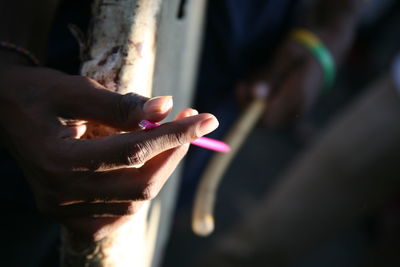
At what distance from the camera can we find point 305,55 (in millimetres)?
1146

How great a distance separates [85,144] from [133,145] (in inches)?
2.1

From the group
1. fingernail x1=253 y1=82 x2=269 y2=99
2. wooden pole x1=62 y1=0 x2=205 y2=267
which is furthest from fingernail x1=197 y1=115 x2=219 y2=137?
fingernail x1=253 y1=82 x2=269 y2=99

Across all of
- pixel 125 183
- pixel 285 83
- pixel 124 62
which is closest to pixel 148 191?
pixel 125 183

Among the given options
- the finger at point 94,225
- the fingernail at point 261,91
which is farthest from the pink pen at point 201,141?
the fingernail at point 261,91

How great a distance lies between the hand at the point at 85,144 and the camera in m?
0.43

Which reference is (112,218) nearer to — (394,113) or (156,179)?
(156,179)

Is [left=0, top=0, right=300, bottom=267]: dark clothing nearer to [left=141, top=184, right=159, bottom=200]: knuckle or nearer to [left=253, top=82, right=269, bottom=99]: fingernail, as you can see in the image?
[left=253, top=82, right=269, bottom=99]: fingernail

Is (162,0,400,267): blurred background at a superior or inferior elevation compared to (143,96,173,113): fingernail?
inferior

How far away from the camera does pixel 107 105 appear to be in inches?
17.4

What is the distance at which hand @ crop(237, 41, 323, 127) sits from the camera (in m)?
1.13

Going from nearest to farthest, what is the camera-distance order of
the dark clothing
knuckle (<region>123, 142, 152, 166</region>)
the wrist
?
knuckle (<region>123, 142, 152, 166</region>) < the wrist < the dark clothing

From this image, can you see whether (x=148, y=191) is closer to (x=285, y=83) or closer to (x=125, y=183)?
(x=125, y=183)

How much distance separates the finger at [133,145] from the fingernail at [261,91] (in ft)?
2.25

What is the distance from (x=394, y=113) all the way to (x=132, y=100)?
137 centimetres
